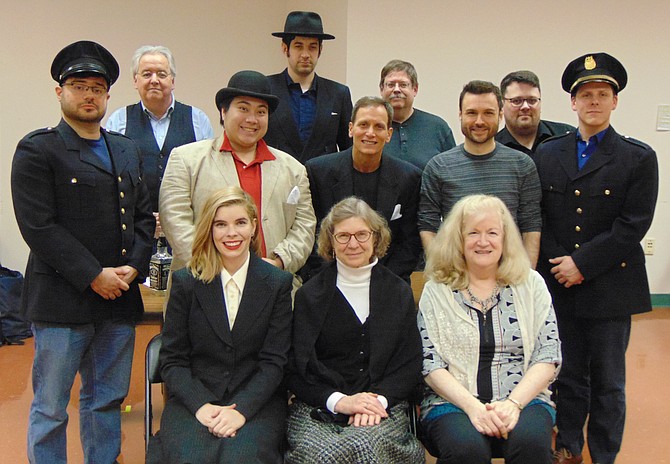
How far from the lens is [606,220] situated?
295 centimetres

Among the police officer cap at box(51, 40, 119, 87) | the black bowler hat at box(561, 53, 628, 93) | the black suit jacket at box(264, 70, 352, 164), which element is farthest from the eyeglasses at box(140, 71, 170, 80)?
the black bowler hat at box(561, 53, 628, 93)

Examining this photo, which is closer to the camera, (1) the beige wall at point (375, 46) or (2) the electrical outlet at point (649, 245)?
(1) the beige wall at point (375, 46)

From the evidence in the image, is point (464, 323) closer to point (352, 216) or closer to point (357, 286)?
point (357, 286)

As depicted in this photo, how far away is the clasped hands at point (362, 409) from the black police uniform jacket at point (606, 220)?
3.52 ft

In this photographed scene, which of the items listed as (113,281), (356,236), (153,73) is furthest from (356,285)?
(153,73)

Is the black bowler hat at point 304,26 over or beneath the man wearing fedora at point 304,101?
over

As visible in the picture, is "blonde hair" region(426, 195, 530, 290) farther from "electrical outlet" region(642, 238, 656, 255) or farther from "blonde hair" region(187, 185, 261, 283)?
"electrical outlet" region(642, 238, 656, 255)

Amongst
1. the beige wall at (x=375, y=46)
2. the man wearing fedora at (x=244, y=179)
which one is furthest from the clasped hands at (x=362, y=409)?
the beige wall at (x=375, y=46)

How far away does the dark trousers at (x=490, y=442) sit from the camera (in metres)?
2.33

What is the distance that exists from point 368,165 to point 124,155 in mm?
1031

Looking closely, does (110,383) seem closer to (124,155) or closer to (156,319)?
(156,319)

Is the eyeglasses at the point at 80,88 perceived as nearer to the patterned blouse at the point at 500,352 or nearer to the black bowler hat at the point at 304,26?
the black bowler hat at the point at 304,26

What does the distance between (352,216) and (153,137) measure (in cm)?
157

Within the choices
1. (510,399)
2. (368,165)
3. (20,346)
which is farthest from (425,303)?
(20,346)
